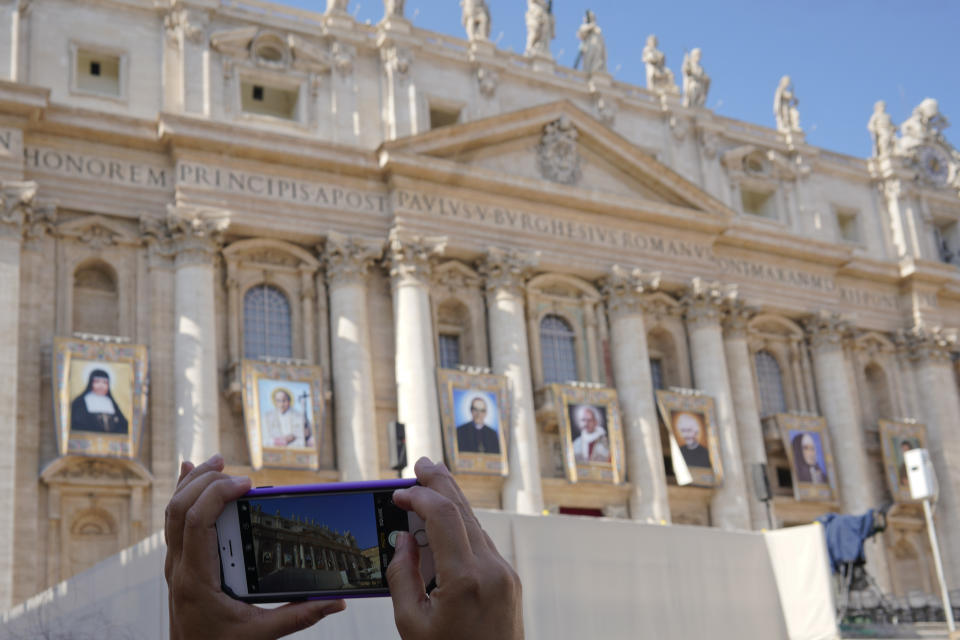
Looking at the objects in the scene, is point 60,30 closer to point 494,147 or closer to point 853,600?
point 494,147

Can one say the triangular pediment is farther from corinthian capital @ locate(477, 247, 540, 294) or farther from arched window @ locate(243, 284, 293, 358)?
arched window @ locate(243, 284, 293, 358)

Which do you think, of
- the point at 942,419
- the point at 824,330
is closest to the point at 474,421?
→ the point at 824,330

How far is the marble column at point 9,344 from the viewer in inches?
908

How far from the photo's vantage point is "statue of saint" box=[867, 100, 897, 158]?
42188mm

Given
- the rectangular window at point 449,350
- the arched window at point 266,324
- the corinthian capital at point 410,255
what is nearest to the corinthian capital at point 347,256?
the corinthian capital at point 410,255

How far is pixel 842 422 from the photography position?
118 ft

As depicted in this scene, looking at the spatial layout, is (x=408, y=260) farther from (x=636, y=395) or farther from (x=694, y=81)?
(x=694, y=81)

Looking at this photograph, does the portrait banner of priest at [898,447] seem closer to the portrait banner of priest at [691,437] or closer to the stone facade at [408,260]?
the stone facade at [408,260]

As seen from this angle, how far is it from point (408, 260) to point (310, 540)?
25.9 m

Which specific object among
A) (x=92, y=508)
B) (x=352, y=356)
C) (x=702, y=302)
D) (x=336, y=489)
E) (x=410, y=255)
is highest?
(x=410, y=255)

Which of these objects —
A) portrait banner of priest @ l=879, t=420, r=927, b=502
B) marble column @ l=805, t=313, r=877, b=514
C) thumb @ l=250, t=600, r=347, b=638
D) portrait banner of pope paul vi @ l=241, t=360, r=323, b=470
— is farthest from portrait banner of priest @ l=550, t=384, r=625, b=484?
thumb @ l=250, t=600, r=347, b=638

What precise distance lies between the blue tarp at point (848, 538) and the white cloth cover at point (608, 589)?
27.2 feet

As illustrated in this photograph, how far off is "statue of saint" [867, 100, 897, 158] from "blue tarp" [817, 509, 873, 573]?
20238mm

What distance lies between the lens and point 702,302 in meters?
34.0
